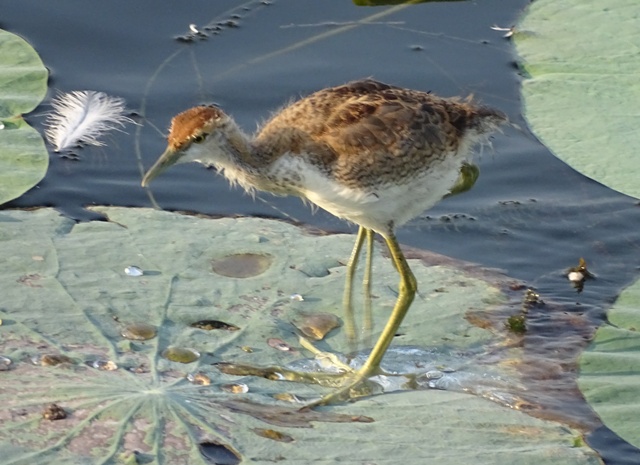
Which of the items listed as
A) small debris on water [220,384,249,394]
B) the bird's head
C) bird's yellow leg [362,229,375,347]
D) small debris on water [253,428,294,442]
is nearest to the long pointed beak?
the bird's head

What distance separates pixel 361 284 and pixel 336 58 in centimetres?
230

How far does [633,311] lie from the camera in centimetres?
547

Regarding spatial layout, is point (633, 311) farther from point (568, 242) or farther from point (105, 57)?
point (105, 57)

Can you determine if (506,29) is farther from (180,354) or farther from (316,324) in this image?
(180,354)

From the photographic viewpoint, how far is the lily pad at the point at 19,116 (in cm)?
588

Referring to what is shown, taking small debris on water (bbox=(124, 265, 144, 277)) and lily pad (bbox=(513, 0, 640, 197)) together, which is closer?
small debris on water (bbox=(124, 265, 144, 277))

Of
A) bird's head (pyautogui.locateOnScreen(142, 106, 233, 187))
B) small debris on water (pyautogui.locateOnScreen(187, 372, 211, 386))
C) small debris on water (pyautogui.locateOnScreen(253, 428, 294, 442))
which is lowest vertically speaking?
small debris on water (pyautogui.locateOnScreen(187, 372, 211, 386))

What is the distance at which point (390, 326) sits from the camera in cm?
520

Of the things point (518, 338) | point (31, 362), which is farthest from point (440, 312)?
point (31, 362)

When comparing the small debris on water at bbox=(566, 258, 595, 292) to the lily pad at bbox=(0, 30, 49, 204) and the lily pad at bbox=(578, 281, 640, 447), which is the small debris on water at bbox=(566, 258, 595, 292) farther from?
the lily pad at bbox=(0, 30, 49, 204)

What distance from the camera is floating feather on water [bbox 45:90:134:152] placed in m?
6.63

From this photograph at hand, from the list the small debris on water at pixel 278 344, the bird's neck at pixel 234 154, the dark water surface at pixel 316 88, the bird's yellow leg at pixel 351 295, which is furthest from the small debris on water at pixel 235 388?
the dark water surface at pixel 316 88

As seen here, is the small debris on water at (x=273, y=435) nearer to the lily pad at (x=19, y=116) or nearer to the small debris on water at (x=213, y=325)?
the small debris on water at (x=213, y=325)

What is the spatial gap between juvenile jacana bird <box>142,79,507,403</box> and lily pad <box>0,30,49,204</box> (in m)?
1.14
